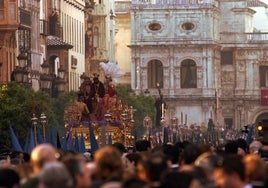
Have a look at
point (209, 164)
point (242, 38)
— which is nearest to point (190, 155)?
point (209, 164)

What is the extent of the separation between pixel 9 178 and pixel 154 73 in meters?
146

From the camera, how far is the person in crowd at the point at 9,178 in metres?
22.1

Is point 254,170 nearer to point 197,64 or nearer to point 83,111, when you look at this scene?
point 83,111

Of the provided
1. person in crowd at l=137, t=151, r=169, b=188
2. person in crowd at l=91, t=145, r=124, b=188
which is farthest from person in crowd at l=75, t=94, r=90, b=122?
person in crowd at l=91, t=145, r=124, b=188

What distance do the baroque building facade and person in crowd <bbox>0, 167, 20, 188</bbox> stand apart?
446ft

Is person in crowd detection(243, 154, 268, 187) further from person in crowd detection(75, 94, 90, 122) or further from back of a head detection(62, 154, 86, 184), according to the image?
person in crowd detection(75, 94, 90, 122)

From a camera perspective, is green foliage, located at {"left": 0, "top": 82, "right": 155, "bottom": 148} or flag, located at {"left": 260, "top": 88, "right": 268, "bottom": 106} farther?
flag, located at {"left": 260, "top": 88, "right": 268, "bottom": 106}

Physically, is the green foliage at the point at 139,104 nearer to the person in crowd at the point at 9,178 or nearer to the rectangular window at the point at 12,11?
the rectangular window at the point at 12,11

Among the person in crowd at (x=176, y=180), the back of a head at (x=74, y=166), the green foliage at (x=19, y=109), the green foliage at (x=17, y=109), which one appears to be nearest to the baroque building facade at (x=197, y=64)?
the green foliage at (x=19, y=109)

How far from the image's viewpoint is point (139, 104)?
124812 millimetres

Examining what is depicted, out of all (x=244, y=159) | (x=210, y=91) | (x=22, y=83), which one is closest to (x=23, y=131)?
(x=22, y=83)

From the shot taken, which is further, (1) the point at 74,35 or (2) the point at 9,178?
(1) the point at 74,35

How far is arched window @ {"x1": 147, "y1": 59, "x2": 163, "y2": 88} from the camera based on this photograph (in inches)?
6585

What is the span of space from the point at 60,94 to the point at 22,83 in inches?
817
